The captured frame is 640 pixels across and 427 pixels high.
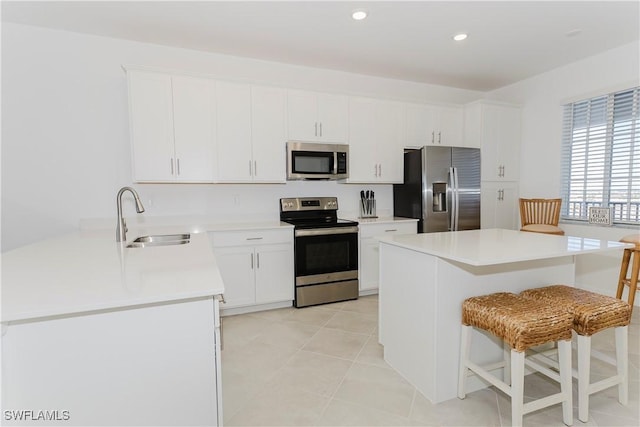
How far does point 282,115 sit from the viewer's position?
3480 millimetres

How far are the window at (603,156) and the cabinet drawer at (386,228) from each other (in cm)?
188

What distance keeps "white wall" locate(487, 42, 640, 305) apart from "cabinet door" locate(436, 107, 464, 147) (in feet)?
2.77

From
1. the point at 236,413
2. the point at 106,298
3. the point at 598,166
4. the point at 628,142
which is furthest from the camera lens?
the point at 598,166

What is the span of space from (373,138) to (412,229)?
3.86 ft

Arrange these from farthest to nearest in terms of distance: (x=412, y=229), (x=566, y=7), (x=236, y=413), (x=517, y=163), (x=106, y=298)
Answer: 1. (x=517, y=163)
2. (x=412, y=229)
3. (x=566, y=7)
4. (x=236, y=413)
5. (x=106, y=298)

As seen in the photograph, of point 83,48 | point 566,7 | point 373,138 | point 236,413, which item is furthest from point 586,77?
point 83,48

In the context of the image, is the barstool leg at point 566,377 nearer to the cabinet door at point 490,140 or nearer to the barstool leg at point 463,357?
the barstool leg at point 463,357

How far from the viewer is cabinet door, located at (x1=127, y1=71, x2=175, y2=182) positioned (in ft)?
9.71

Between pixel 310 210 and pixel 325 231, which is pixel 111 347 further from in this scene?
pixel 310 210

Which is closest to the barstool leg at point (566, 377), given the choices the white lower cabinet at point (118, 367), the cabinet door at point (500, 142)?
the white lower cabinet at point (118, 367)

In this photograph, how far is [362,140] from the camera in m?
3.84

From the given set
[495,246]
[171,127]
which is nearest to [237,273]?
[171,127]

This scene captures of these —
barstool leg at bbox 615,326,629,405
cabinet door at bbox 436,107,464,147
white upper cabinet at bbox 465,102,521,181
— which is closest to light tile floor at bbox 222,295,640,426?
barstool leg at bbox 615,326,629,405

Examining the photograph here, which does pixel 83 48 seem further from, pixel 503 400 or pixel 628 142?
pixel 628 142
